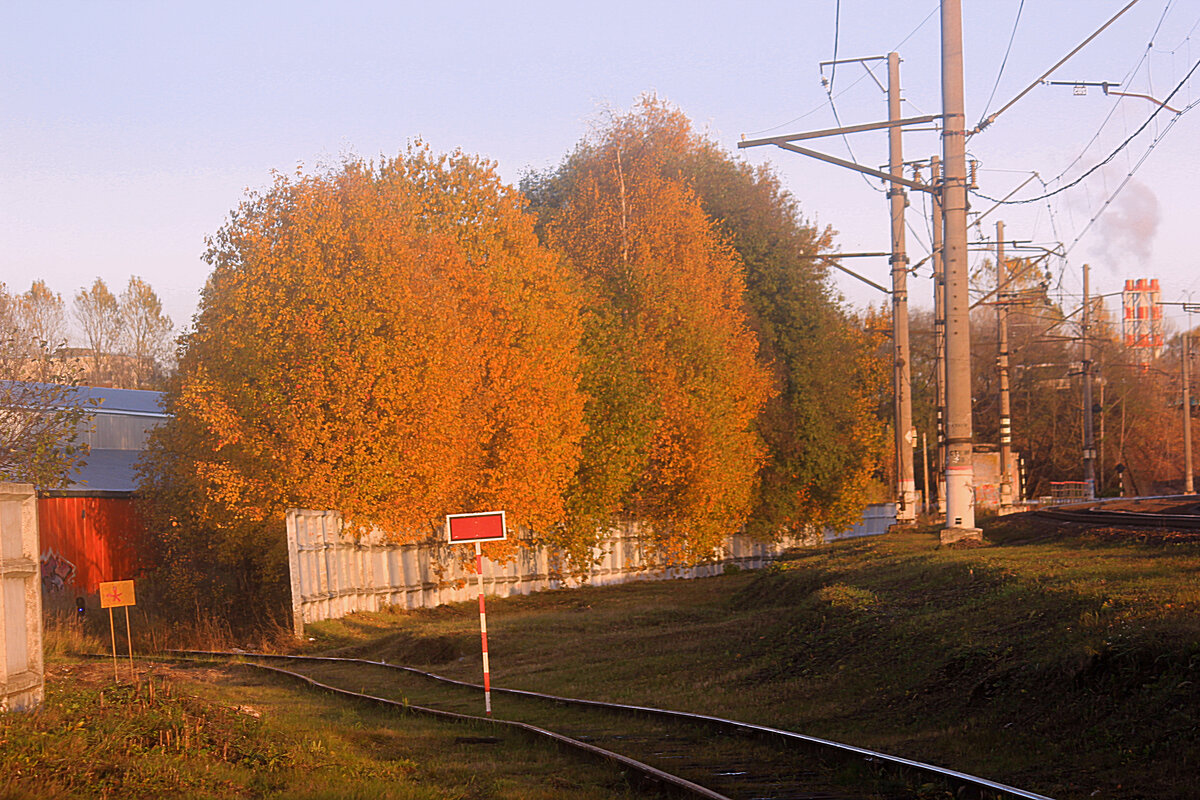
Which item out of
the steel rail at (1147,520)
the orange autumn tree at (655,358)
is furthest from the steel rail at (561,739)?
the orange autumn tree at (655,358)

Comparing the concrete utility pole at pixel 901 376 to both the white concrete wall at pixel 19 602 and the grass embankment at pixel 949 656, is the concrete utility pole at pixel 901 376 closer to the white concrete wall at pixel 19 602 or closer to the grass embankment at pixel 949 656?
the grass embankment at pixel 949 656

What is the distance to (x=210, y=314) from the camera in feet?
109

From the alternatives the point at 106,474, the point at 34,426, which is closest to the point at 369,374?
the point at 34,426

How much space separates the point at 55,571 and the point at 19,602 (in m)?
28.4

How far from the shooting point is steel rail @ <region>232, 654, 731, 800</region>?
381 inches

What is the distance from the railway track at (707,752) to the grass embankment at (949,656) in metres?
0.56

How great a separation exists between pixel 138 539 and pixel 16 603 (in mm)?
31133

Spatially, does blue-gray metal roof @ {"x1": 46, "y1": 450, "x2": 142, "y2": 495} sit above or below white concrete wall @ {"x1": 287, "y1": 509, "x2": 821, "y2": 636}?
above

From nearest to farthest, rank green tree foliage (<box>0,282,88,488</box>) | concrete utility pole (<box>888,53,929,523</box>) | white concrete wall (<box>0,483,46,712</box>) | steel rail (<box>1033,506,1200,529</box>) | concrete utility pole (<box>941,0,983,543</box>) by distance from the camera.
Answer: white concrete wall (<box>0,483,46,712</box>), green tree foliage (<box>0,282,88,488</box>), steel rail (<box>1033,506,1200,529</box>), concrete utility pole (<box>941,0,983,543</box>), concrete utility pole (<box>888,53,929,523</box>)

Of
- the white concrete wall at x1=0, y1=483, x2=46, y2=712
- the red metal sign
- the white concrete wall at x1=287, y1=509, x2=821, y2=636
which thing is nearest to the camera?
the white concrete wall at x1=0, y1=483, x2=46, y2=712

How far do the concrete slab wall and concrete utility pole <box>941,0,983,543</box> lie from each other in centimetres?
1518

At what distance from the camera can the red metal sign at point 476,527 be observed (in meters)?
Result: 15.6

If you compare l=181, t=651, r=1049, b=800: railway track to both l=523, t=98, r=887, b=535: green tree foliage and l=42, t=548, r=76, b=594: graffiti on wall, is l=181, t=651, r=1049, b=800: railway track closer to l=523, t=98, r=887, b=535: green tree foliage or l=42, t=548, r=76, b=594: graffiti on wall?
l=42, t=548, r=76, b=594: graffiti on wall

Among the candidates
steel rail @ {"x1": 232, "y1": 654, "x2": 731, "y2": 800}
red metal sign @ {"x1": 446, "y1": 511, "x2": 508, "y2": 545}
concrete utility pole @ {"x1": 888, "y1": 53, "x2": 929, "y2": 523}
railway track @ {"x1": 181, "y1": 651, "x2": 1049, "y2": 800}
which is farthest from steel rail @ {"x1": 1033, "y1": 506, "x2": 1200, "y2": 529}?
steel rail @ {"x1": 232, "y1": 654, "x2": 731, "y2": 800}
